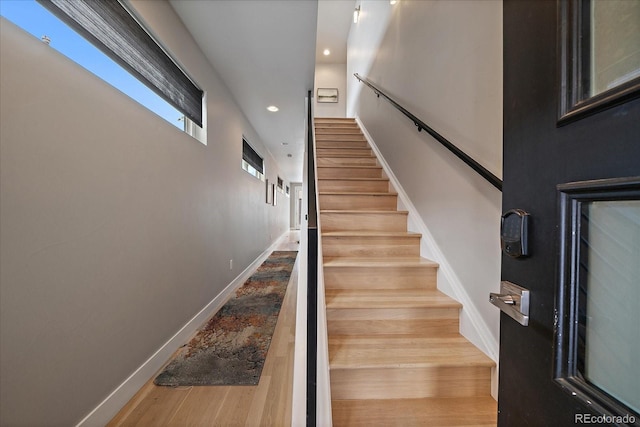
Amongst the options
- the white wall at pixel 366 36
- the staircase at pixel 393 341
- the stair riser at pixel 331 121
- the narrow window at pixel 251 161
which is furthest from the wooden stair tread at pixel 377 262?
the stair riser at pixel 331 121

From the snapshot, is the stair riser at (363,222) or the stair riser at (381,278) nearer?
the stair riser at (381,278)

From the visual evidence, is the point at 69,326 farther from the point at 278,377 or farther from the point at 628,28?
the point at 628,28

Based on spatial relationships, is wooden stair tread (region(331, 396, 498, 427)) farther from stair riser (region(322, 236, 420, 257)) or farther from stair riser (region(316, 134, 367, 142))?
stair riser (region(316, 134, 367, 142))

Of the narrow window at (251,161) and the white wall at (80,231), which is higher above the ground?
the narrow window at (251,161)

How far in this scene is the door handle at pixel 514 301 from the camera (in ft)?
1.40

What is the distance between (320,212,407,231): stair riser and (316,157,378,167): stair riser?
3.28 feet

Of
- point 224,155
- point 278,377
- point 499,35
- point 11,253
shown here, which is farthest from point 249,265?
point 499,35

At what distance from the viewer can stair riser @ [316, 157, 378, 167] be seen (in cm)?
290

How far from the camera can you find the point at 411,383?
1107mm

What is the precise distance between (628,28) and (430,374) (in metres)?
1.25

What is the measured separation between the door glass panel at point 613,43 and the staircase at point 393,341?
116cm

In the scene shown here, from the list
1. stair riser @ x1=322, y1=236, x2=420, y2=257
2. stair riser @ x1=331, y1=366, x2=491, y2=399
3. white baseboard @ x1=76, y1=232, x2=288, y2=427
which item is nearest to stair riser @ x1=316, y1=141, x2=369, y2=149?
stair riser @ x1=322, y1=236, x2=420, y2=257

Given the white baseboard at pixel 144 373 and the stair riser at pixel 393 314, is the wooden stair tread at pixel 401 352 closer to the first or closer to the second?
the stair riser at pixel 393 314

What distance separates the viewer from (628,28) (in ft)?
1.11
